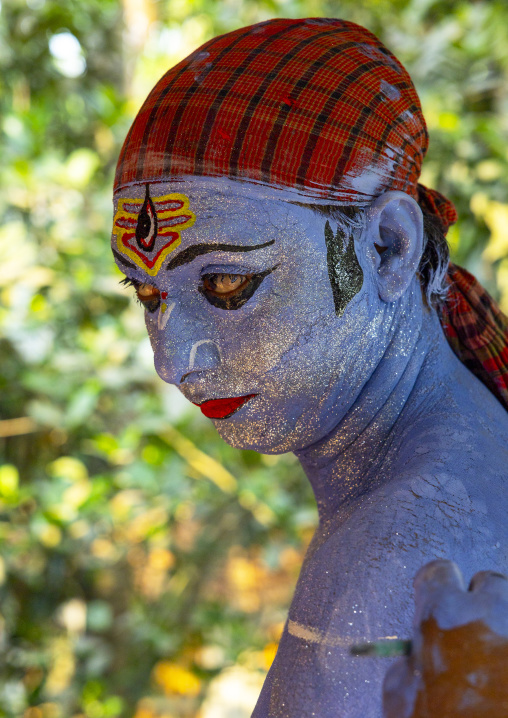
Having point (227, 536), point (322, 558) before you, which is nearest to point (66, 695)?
point (227, 536)

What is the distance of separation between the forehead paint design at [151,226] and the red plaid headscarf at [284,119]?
0.03m

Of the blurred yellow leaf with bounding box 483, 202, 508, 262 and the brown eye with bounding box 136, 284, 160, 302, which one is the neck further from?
the blurred yellow leaf with bounding box 483, 202, 508, 262

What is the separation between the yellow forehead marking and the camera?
757mm

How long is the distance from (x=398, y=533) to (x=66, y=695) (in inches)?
77.2

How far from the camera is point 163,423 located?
2.03 metres

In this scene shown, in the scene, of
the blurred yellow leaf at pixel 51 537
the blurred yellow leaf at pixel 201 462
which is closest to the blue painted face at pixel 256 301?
the blurred yellow leaf at pixel 201 462

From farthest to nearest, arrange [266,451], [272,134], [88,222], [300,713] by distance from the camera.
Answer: [88,222], [266,451], [272,134], [300,713]

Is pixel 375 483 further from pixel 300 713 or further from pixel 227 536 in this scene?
pixel 227 536

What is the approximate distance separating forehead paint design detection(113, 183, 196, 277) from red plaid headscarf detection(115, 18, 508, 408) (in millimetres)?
29

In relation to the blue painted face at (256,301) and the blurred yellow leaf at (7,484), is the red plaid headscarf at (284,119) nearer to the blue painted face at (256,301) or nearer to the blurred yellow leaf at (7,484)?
the blue painted face at (256,301)

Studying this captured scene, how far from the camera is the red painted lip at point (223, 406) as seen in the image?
80cm

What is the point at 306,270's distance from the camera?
76 cm

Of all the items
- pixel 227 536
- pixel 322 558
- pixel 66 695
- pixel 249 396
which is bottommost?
pixel 66 695

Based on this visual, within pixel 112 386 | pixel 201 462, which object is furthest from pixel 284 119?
pixel 201 462
